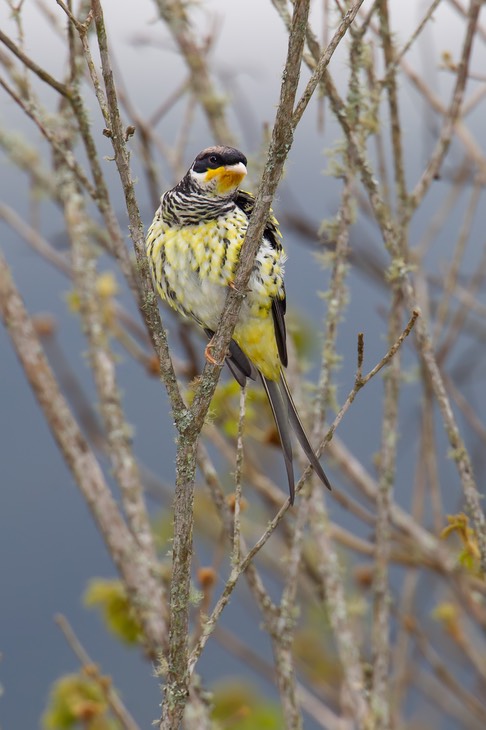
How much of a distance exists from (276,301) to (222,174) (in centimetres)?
43

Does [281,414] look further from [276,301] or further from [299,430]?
[276,301]

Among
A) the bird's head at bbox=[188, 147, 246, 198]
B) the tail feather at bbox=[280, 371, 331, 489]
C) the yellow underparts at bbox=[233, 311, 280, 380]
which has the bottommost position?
the tail feather at bbox=[280, 371, 331, 489]

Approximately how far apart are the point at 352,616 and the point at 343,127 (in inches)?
80.7

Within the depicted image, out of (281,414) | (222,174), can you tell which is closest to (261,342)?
(281,414)

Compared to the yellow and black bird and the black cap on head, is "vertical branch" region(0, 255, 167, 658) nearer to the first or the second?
the yellow and black bird

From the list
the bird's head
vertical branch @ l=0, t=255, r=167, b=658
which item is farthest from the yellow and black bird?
vertical branch @ l=0, t=255, r=167, b=658

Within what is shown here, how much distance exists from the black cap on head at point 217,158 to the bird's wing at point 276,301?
0.38ft

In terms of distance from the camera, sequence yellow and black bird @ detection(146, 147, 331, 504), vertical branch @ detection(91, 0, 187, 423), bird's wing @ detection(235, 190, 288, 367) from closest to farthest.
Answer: vertical branch @ detection(91, 0, 187, 423)
yellow and black bird @ detection(146, 147, 331, 504)
bird's wing @ detection(235, 190, 288, 367)

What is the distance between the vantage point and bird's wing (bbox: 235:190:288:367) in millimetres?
2795

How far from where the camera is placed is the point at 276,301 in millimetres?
2777

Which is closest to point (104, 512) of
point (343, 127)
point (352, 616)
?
point (352, 616)

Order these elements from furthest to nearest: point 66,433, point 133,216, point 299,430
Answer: point 66,433, point 299,430, point 133,216

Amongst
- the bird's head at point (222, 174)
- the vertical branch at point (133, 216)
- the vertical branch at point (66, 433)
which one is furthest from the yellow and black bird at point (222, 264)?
the vertical branch at point (133, 216)

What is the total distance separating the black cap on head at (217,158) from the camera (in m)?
A: 2.80
